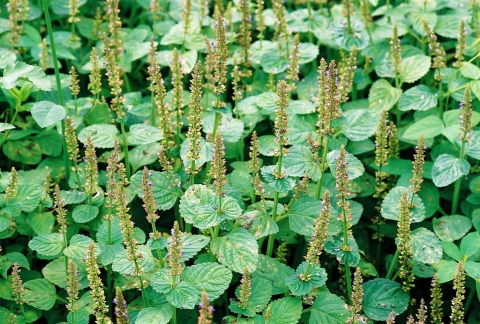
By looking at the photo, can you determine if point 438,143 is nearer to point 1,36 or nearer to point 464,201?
point 464,201

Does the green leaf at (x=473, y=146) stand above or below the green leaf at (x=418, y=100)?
below

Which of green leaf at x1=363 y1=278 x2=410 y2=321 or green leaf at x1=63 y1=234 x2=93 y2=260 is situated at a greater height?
green leaf at x1=63 y1=234 x2=93 y2=260

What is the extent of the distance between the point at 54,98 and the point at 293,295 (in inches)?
99.2

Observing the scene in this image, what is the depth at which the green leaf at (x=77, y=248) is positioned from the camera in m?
3.70

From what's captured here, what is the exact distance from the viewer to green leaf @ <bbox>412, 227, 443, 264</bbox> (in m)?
3.82

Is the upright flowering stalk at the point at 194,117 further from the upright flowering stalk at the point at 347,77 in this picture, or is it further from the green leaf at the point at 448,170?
the green leaf at the point at 448,170

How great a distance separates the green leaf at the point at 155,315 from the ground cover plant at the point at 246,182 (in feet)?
0.03

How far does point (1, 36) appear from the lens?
5.37 metres

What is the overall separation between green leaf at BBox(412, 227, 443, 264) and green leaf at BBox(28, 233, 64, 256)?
6.44 ft

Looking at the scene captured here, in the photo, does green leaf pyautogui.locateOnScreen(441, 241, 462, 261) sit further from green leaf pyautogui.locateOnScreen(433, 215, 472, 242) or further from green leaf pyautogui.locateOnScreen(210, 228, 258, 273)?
green leaf pyautogui.locateOnScreen(210, 228, 258, 273)

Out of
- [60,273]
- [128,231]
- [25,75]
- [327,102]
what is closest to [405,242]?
[327,102]

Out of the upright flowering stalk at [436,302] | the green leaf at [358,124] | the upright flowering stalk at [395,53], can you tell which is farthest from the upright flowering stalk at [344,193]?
the upright flowering stalk at [395,53]

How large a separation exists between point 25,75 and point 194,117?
1.09m

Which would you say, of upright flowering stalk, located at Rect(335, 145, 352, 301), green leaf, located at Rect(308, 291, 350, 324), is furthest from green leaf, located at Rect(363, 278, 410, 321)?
green leaf, located at Rect(308, 291, 350, 324)
